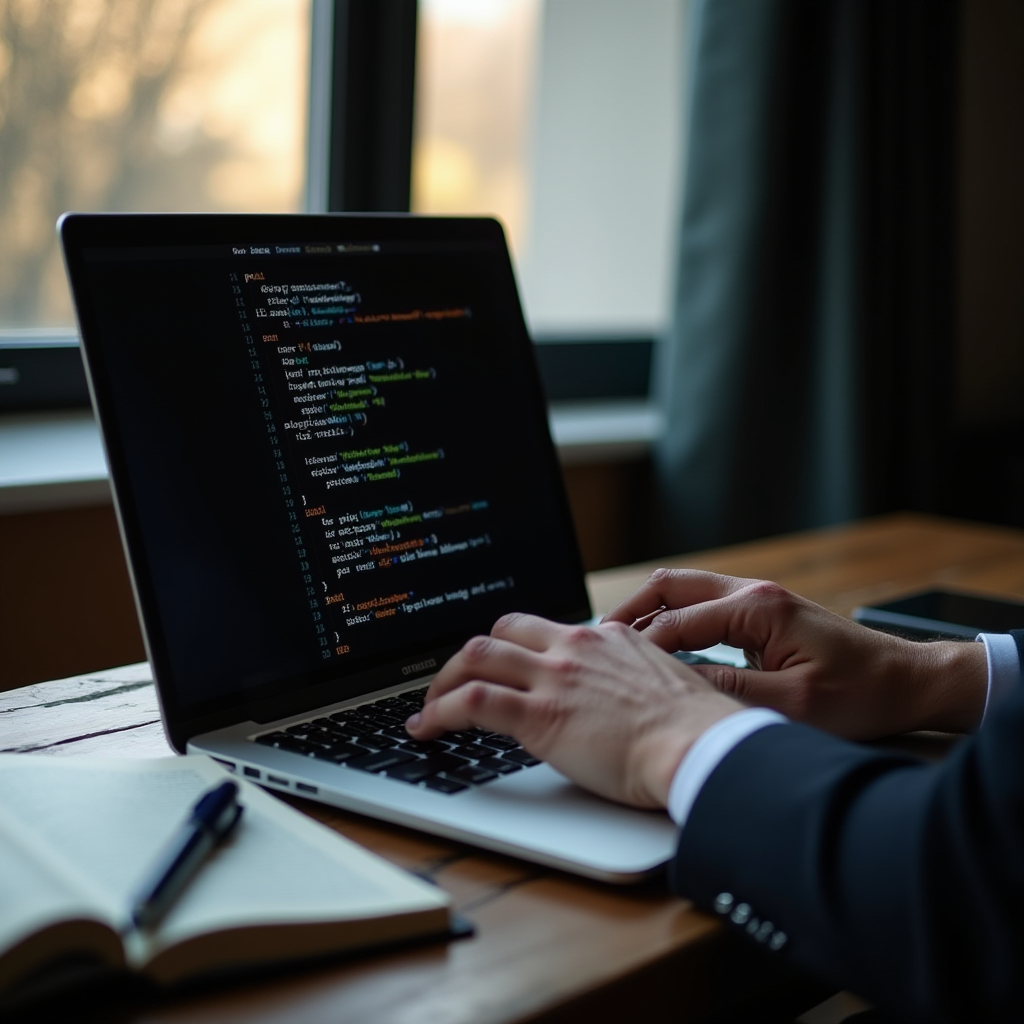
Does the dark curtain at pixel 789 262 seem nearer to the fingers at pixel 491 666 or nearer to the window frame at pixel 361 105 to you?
the window frame at pixel 361 105

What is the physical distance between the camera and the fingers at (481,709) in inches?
27.5

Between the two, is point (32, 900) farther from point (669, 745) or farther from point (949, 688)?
point (949, 688)

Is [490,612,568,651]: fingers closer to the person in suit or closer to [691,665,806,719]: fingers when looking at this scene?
the person in suit

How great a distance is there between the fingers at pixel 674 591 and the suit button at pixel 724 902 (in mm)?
293

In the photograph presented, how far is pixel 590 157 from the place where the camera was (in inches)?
110

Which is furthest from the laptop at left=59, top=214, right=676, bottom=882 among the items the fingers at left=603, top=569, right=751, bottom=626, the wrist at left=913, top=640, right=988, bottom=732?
the wrist at left=913, top=640, right=988, bottom=732

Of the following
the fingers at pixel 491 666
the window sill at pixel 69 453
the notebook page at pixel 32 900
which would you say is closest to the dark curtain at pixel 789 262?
the window sill at pixel 69 453

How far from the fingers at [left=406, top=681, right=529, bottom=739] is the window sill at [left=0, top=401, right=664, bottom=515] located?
602mm

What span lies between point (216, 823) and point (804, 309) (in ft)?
6.17

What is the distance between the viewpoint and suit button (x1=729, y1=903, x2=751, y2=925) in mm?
601

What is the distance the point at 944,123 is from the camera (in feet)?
8.34

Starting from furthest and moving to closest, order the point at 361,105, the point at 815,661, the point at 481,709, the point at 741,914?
the point at 361,105, the point at 815,661, the point at 481,709, the point at 741,914

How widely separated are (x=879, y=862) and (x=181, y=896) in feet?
1.04

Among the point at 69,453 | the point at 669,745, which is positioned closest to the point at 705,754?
the point at 669,745
